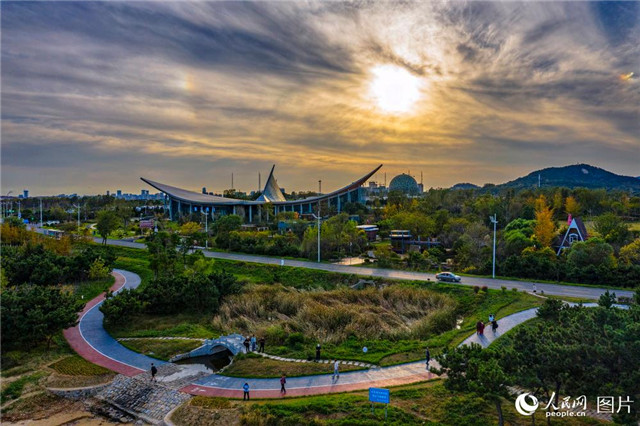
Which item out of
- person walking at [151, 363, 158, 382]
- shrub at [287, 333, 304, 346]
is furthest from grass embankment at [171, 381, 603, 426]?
shrub at [287, 333, 304, 346]

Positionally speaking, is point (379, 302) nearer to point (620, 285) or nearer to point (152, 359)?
point (152, 359)

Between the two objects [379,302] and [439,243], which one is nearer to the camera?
[379,302]

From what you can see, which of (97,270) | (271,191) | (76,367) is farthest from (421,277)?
(271,191)

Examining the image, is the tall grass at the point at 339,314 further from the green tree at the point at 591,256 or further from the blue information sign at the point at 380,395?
the green tree at the point at 591,256

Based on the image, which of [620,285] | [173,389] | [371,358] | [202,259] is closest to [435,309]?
[371,358]

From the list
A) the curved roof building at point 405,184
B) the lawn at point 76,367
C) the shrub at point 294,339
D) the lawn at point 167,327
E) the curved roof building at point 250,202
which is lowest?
the lawn at point 76,367

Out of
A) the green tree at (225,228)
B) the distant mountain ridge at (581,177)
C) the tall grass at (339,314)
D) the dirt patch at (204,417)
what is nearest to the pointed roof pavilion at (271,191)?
the green tree at (225,228)
